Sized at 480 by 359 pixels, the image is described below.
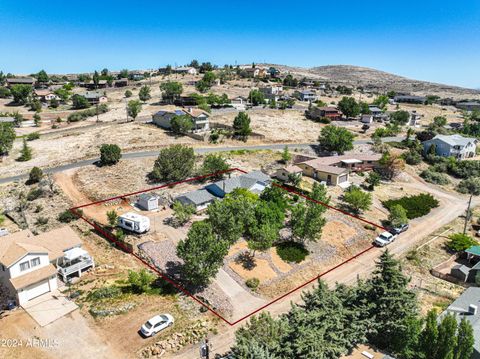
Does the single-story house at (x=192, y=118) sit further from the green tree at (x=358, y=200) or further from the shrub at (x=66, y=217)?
the green tree at (x=358, y=200)

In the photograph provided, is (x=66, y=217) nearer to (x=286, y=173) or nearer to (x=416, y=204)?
(x=286, y=173)

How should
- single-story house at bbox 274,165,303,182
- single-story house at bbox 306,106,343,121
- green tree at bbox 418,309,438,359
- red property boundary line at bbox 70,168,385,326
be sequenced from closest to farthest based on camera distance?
green tree at bbox 418,309,438,359 → red property boundary line at bbox 70,168,385,326 → single-story house at bbox 274,165,303,182 → single-story house at bbox 306,106,343,121

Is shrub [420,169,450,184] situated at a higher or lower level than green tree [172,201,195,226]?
lower

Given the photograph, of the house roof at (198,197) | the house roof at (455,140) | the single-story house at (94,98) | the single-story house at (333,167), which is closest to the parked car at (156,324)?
the house roof at (198,197)

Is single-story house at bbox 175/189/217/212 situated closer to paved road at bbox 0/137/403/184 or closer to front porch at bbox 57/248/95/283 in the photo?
front porch at bbox 57/248/95/283

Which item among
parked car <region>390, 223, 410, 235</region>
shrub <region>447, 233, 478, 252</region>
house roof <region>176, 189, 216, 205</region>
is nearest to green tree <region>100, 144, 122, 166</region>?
house roof <region>176, 189, 216, 205</region>

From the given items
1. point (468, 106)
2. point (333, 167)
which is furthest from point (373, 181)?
point (468, 106)

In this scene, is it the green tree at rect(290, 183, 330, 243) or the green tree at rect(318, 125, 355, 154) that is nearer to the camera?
the green tree at rect(290, 183, 330, 243)
